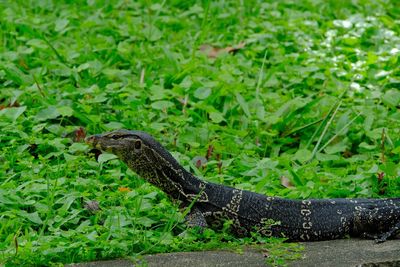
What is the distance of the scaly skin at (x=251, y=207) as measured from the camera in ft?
22.2

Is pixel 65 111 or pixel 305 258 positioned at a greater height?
pixel 65 111

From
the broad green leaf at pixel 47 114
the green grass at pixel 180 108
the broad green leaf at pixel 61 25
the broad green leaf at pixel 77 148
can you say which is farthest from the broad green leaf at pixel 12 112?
the broad green leaf at pixel 61 25

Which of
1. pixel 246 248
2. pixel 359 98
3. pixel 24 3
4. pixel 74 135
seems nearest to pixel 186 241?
pixel 246 248

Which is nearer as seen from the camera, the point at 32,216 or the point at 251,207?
the point at 32,216

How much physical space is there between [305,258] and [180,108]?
11.3 ft

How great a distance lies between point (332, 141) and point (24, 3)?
15.7ft

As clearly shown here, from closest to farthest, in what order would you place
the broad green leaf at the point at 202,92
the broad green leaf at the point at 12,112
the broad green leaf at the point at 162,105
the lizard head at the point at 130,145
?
the lizard head at the point at 130,145
the broad green leaf at the point at 12,112
the broad green leaf at the point at 162,105
the broad green leaf at the point at 202,92

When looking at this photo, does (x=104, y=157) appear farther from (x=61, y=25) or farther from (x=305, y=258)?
(x=61, y=25)

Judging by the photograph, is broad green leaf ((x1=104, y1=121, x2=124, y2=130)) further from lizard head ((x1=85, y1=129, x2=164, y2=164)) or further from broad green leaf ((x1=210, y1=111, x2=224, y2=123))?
lizard head ((x1=85, y1=129, x2=164, y2=164))

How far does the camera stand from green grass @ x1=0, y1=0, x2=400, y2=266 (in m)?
6.68

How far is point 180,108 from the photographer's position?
9.30 metres

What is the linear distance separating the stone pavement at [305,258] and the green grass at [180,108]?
0.11m

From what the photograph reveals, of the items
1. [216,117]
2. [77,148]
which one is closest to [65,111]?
[77,148]

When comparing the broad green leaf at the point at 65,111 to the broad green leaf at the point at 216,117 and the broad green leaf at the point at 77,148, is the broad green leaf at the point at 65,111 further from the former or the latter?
the broad green leaf at the point at 216,117
